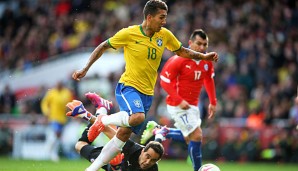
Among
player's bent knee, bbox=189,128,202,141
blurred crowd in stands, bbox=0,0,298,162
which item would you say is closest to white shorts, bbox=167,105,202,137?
player's bent knee, bbox=189,128,202,141

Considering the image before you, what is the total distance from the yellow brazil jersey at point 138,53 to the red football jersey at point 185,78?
6.29 feet

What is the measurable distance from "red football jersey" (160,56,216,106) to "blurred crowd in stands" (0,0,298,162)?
6059 mm

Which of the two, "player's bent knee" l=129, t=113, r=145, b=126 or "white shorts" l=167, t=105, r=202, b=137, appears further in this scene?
"white shorts" l=167, t=105, r=202, b=137

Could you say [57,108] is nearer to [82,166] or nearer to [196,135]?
[82,166]

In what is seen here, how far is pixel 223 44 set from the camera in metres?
23.1

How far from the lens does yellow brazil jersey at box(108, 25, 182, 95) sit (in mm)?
11109

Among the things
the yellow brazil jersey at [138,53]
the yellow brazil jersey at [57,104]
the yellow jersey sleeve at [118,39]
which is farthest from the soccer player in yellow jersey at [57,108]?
the yellow jersey sleeve at [118,39]

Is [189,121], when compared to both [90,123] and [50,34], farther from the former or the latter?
[50,34]

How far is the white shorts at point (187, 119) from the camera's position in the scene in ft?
43.6

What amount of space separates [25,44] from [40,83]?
2516 mm

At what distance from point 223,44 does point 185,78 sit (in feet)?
32.6

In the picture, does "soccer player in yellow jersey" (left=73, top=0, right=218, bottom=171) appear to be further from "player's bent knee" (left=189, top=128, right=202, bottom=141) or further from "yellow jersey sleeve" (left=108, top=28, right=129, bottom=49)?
"player's bent knee" (left=189, top=128, right=202, bottom=141)

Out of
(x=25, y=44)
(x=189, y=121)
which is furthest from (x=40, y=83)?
(x=189, y=121)

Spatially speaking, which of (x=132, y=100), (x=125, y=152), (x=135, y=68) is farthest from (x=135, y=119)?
(x=135, y=68)
